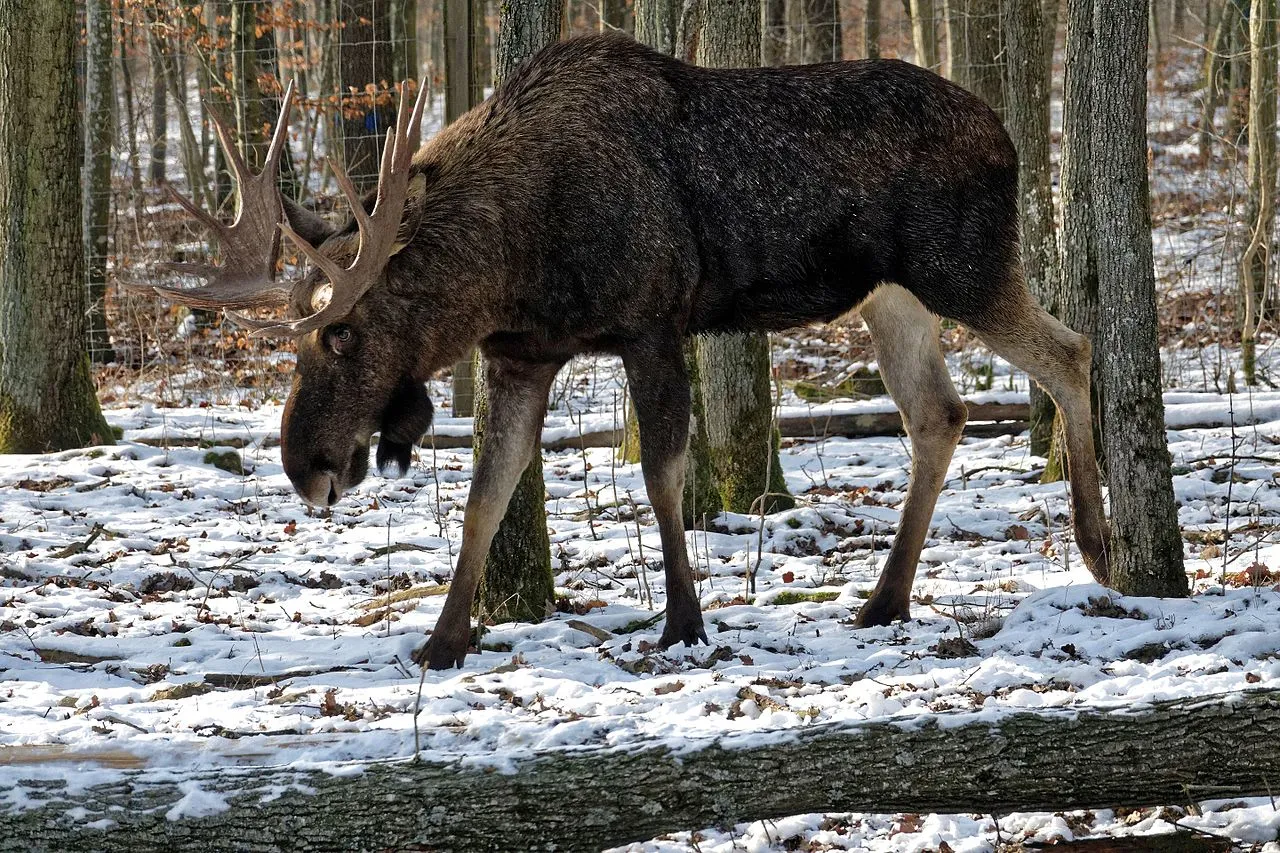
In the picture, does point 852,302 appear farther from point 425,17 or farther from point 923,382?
point 425,17

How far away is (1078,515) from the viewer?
6223 millimetres

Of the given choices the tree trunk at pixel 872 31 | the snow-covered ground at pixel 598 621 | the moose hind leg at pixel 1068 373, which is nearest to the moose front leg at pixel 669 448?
the snow-covered ground at pixel 598 621

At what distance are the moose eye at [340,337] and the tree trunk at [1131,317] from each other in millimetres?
3192

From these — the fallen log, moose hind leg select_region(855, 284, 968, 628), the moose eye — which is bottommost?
the fallen log

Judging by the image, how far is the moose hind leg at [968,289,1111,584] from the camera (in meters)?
6.13

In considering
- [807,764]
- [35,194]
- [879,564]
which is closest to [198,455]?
[35,194]

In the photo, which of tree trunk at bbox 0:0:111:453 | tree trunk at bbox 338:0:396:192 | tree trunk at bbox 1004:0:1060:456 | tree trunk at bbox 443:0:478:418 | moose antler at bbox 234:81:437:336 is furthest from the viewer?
tree trunk at bbox 338:0:396:192

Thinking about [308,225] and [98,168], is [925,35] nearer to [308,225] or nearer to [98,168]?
[98,168]

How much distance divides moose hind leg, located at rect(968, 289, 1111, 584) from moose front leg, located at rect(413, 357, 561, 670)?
200 cm

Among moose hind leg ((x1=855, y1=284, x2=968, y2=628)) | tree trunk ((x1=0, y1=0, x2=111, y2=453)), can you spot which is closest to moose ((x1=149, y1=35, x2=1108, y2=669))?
moose hind leg ((x1=855, y1=284, x2=968, y2=628))

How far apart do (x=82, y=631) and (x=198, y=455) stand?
382 cm

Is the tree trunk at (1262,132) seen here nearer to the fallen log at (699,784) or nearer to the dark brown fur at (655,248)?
the dark brown fur at (655,248)

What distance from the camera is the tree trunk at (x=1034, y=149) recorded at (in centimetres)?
918

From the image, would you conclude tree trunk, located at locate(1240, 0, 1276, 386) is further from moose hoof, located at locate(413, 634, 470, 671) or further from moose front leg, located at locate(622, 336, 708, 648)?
moose hoof, located at locate(413, 634, 470, 671)
